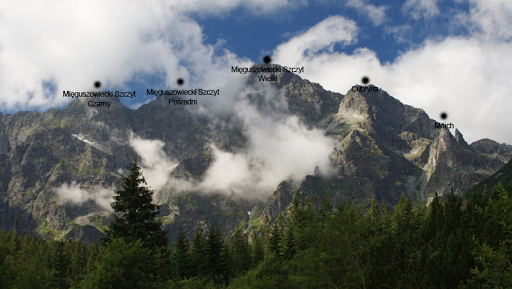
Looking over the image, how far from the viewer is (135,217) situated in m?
37.0

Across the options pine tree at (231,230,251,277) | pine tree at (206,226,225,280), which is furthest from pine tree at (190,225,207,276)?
pine tree at (231,230,251,277)

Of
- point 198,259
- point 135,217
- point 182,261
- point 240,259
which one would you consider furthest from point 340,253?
point 240,259

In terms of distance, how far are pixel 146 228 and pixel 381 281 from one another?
25.7 metres

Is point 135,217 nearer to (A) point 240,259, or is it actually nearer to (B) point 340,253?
(B) point 340,253

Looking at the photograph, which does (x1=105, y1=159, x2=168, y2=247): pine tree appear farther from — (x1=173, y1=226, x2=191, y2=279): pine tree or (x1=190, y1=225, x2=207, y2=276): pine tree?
(x1=190, y1=225, x2=207, y2=276): pine tree

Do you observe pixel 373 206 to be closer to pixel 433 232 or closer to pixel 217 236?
pixel 217 236

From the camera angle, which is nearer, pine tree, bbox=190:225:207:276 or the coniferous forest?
the coniferous forest

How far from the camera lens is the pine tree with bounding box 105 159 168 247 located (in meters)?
36.0

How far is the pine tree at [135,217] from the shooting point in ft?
118

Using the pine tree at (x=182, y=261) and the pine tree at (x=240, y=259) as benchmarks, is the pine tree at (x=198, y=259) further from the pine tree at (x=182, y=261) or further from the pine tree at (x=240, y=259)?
the pine tree at (x=240, y=259)

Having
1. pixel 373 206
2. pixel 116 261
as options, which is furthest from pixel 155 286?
pixel 373 206

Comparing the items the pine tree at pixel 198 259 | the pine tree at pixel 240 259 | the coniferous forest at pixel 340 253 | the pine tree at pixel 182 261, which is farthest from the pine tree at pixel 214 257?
the coniferous forest at pixel 340 253

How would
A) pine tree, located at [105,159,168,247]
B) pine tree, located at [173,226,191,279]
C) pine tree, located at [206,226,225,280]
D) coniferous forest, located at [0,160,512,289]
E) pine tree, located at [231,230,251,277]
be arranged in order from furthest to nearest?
pine tree, located at [231,230,251,277] → pine tree, located at [206,226,225,280] → pine tree, located at [173,226,191,279] → pine tree, located at [105,159,168,247] → coniferous forest, located at [0,160,512,289]

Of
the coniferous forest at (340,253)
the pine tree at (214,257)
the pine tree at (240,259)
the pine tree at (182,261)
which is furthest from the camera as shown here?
the pine tree at (240,259)
